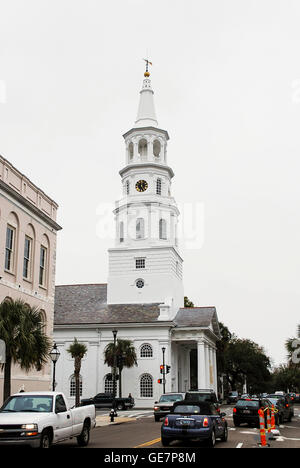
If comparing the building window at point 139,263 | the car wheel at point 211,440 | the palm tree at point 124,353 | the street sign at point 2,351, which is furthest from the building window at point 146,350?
the car wheel at point 211,440

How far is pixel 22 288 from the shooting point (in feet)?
99.6

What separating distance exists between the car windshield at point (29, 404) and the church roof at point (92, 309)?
42547 mm

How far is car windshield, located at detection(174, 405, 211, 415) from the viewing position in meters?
17.1

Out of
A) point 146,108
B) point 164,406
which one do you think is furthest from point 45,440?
point 146,108

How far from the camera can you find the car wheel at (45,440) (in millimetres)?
13936

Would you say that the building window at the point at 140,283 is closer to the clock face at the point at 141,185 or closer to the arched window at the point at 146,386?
the arched window at the point at 146,386

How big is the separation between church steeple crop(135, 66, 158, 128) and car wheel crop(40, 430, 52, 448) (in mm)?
53802

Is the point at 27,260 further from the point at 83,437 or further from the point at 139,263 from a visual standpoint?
the point at 139,263

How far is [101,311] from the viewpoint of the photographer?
6194cm

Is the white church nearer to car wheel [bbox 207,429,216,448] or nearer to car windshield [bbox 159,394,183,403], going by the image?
car windshield [bbox 159,394,183,403]

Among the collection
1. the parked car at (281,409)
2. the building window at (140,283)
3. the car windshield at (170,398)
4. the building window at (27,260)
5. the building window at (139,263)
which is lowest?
the parked car at (281,409)

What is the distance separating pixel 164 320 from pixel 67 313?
12.1 meters
